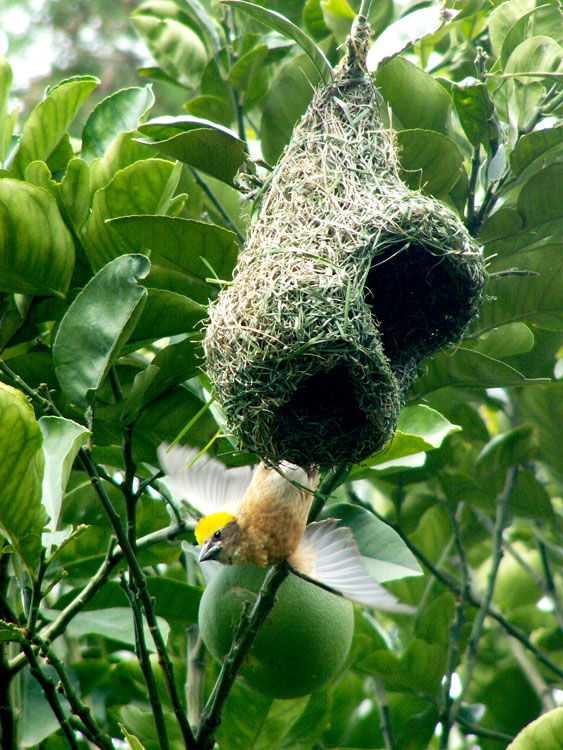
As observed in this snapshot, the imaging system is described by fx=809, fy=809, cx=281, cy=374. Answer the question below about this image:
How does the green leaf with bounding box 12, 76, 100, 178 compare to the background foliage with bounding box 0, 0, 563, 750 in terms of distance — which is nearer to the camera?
the background foliage with bounding box 0, 0, 563, 750

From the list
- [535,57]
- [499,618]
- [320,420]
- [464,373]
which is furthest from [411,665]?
[535,57]

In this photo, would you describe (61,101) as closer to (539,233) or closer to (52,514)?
(52,514)

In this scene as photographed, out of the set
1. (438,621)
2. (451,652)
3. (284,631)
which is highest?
(284,631)

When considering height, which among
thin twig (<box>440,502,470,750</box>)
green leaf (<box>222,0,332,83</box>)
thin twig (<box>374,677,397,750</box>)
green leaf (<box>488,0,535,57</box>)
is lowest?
thin twig (<box>374,677,397,750</box>)

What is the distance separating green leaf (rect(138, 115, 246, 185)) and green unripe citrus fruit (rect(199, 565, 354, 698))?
0.79 meters

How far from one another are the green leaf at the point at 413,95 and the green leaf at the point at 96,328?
28.9 inches

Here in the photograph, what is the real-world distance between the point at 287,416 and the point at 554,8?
1251 millimetres

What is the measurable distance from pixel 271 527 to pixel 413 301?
54 cm

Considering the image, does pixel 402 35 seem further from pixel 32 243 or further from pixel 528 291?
pixel 32 243

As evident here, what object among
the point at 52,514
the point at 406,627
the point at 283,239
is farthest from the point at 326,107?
the point at 406,627

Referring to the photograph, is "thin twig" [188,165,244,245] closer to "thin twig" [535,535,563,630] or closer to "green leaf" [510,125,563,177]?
"green leaf" [510,125,563,177]

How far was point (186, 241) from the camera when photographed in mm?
1534

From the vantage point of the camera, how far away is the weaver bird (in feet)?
4.77

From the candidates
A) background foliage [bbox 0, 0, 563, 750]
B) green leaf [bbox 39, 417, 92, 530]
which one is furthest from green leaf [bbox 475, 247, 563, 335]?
green leaf [bbox 39, 417, 92, 530]
